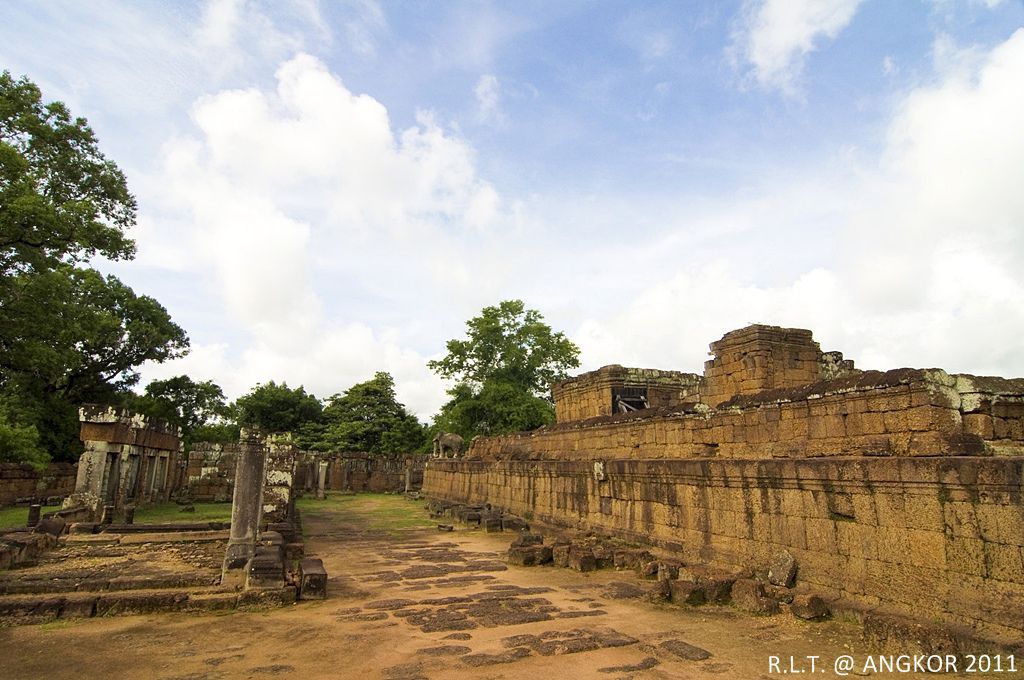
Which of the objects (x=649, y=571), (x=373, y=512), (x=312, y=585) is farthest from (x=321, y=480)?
(x=649, y=571)

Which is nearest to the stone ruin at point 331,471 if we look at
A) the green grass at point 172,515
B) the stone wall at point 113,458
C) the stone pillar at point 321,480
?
the stone pillar at point 321,480

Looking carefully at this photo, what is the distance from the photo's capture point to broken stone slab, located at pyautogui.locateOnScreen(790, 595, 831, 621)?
5602 mm

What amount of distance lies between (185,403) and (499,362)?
23492 mm

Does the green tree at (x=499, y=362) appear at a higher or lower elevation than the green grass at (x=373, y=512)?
higher

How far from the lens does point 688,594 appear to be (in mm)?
6488

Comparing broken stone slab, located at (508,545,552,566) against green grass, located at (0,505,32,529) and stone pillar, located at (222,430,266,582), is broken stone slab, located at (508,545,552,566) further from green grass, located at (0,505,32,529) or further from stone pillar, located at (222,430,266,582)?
green grass, located at (0,505,32,529)

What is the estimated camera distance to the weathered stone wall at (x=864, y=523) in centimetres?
452

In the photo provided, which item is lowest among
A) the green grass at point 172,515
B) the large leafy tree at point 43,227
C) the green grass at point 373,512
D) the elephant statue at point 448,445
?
the green grass at point 373,512

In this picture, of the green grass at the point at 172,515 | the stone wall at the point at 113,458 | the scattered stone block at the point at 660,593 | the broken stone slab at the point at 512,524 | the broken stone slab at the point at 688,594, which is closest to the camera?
the broken stone slab at the point at 688,594

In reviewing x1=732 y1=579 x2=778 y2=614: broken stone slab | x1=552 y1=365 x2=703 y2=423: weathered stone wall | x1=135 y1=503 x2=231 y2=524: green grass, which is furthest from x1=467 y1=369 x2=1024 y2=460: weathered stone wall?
x1=135 y1=503 x2=231 y2=524: green grass

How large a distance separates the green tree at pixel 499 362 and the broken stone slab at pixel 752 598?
28255 mm

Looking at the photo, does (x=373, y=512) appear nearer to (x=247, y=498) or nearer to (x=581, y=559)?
(x=247, y=498)

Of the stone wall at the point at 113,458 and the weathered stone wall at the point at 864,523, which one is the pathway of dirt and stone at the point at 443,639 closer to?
the weathered stone wall at the point at 864,523

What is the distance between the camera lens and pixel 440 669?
4.60 metres
